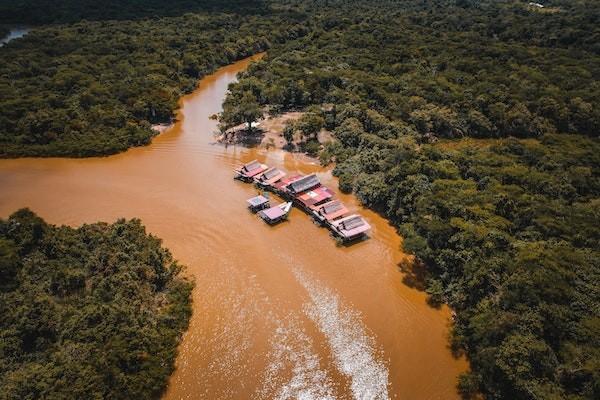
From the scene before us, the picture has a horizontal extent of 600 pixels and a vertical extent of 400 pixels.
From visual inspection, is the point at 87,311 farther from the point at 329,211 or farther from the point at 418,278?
the point at 418,278

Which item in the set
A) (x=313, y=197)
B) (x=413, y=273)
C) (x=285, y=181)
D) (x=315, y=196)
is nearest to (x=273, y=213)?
(x=313, y=197)

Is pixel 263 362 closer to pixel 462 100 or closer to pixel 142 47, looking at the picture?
pixel 462 100

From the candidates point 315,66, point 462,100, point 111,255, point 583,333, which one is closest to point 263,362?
point 111,255

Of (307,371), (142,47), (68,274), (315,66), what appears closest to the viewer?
(307,371)

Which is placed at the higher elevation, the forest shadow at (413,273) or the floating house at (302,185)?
the floating house at (302,185)

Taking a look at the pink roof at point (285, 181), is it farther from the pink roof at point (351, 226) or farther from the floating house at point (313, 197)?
the pink roof at point (351, 226)

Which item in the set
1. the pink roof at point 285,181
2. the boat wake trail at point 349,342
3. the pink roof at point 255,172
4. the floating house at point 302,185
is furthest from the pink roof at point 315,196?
the boat wake trail at point 349,342
